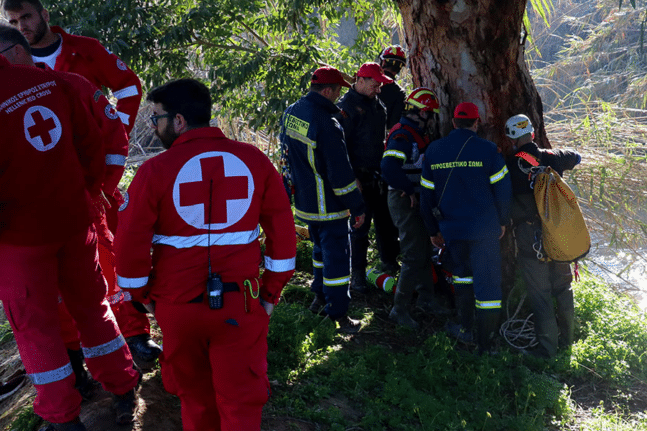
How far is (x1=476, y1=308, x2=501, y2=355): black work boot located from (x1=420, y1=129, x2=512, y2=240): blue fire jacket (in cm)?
66

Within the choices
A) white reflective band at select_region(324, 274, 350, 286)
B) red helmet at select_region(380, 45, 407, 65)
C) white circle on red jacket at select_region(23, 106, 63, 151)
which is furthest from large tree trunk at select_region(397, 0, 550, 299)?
white circle on red jacket at select_region(23, 106, 63, 151)

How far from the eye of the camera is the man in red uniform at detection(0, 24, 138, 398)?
9.94 ft

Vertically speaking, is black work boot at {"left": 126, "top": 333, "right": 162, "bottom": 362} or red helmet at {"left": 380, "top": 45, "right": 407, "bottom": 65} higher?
red helmet at {"left": 380, "top": 45, "right": 407, "bottom": 65}

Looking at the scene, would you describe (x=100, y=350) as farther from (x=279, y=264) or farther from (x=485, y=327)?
(x=485, y=327)

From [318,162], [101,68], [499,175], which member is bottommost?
Result: [499,175]

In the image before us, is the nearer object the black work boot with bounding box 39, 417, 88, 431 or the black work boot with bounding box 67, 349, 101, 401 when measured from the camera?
the black work boot with bounding box 39, 417, 88, 431

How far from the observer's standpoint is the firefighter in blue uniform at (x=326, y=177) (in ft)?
15.3

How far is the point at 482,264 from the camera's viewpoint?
4855 millimetres

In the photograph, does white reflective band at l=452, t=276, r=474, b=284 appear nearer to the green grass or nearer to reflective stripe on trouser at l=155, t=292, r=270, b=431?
the green grass

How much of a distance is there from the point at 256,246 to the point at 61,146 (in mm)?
1099

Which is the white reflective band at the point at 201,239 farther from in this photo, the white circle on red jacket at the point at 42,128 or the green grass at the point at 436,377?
the green grass at the point at 436,377

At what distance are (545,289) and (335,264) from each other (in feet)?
6.00

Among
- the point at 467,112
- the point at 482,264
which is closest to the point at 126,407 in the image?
the point at 482,264

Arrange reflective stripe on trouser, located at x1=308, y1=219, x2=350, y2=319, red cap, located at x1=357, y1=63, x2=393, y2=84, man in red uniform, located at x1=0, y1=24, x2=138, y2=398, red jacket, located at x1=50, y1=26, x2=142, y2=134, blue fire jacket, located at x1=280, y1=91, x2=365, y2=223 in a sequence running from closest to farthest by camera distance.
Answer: man in red uniform, located at x1=0, y1=24, x2=138, y2=398 < red jacket, located at x1=50, y1=26, x2=142, y2=134 < blue fire jacket, located at x1=280, y1=91, x2=365, y2=223 < reflective stripe on trouser, located at x1=308, y1=219, x2=350, y2=319 < red cap, located at x1=357, y1=63, x2=393, y2=84
